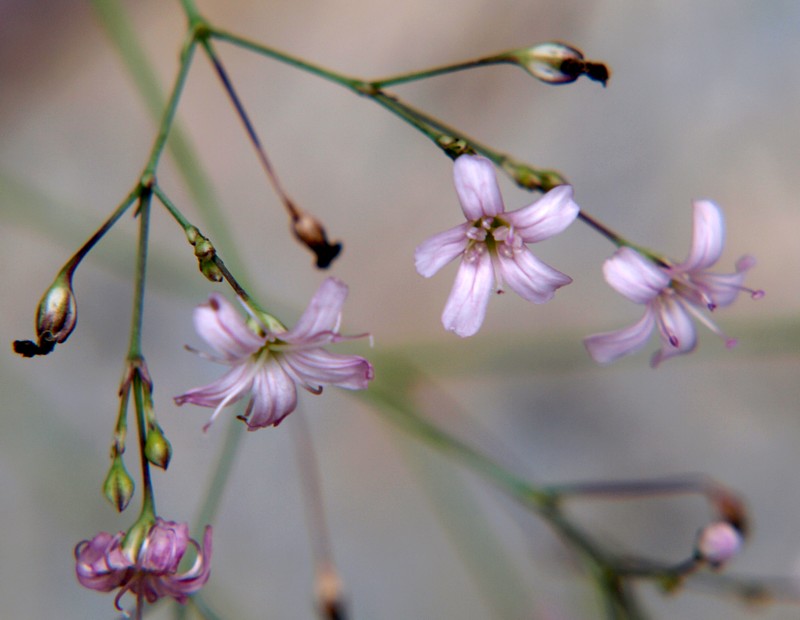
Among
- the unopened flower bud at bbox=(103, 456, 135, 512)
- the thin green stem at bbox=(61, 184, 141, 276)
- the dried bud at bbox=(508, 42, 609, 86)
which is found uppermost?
the dried bud at bbox=(508, 42, 609, 86)

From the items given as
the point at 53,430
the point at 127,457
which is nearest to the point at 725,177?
the point at 127,457

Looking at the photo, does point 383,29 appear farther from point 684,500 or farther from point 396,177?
point 684,500

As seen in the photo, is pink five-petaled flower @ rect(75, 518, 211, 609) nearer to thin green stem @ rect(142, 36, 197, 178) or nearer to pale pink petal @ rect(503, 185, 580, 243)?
thin green stem @ rect(142, 36, 197, 178)

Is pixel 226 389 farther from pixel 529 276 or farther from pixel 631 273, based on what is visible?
pixel 631 273

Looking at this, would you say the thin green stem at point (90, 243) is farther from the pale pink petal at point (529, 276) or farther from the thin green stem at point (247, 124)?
the pale pink petal at point (529, 276)

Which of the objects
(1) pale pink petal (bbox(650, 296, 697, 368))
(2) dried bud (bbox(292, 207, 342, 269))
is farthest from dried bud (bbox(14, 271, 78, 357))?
(1) pale pink petal (bbox(650, 296, 697, 368))
